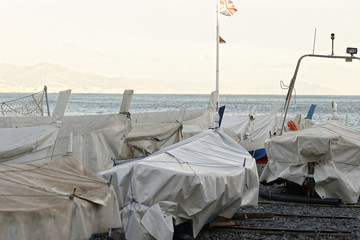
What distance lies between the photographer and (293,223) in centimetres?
1245

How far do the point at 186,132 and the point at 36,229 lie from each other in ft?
39.5

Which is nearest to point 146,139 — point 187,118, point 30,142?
point 30,142

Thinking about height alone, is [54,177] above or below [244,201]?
above

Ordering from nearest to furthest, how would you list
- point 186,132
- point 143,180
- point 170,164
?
point 143,180 < point 170,164 < point 186,132

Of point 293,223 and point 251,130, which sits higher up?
point 251,130

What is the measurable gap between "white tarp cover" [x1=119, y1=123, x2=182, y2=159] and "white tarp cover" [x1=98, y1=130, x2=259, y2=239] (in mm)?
4145

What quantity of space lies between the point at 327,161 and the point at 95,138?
19.4 feet

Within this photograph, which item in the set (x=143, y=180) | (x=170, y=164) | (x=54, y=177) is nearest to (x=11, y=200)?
(x=54, y=177)

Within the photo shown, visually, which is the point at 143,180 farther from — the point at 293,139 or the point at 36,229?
the point at 293,139

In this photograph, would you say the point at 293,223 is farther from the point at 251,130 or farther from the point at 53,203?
the point at 251,130

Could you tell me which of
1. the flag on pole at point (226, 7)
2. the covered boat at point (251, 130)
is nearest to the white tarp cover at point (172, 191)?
the covered boat at point (251, 130)

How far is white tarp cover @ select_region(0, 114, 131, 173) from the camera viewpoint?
46.5ft

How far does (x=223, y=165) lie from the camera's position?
11148mm

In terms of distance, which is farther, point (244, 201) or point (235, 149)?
point (235, 149)
